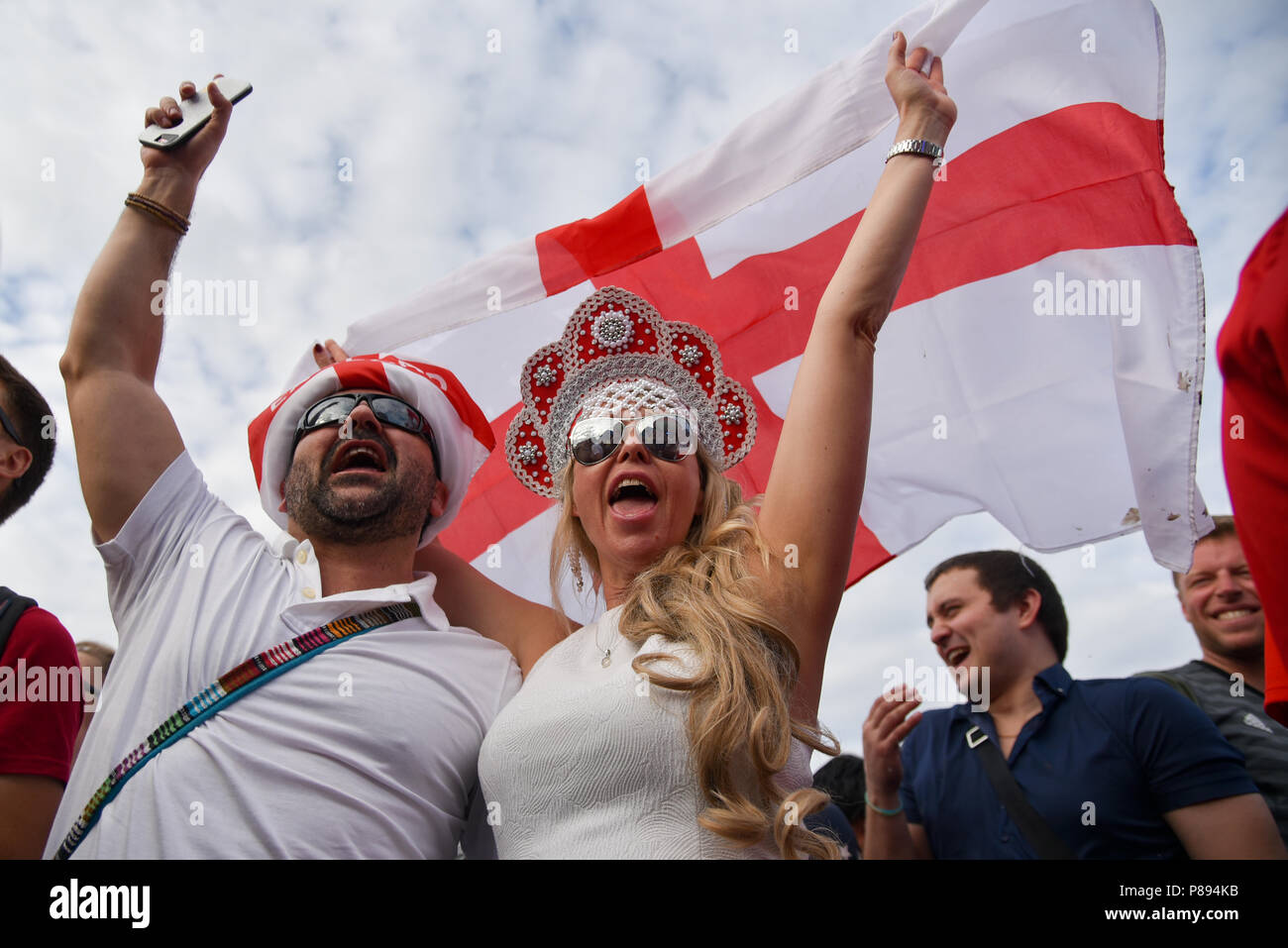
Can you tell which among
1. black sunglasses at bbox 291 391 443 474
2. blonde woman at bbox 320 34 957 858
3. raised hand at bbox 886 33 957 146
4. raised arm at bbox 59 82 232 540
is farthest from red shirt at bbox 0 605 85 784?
raised hand at bbox 886 33 957 146

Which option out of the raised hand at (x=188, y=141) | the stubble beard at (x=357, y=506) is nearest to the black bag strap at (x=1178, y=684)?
the stubble beard at (x=357, y=506)

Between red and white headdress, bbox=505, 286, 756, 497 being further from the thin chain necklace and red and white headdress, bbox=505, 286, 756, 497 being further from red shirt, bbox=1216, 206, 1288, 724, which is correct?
red shirt, bbox=1216, 206, 1288, 724

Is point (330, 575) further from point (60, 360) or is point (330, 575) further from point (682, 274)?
point (682, 274)

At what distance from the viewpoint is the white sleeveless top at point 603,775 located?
1.88 meters

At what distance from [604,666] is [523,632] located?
0.65m

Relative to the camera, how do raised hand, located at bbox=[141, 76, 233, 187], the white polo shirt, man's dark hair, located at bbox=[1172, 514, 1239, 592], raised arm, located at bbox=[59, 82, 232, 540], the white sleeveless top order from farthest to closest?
man's dark hair, located at bbox=[1172, 514, 1239, 592]
raised hand, located at bbox=[141, 76, 233, 187]
raised arm, located at bbox=[59, 82, 232, 540]
the white polo shirt
the white sleeveless top

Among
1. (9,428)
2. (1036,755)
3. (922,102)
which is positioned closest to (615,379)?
(922,102)

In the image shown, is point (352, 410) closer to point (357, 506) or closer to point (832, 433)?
point (357, 506)

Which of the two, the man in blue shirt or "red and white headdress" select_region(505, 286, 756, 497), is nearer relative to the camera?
the man in blue shirt

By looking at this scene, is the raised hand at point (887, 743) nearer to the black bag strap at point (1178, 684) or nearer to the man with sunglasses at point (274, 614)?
the black bag strap at point (1178, 684)

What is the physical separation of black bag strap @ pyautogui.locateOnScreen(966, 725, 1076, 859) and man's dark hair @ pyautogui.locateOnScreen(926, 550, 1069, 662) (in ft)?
1.75

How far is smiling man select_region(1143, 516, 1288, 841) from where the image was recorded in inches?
109
